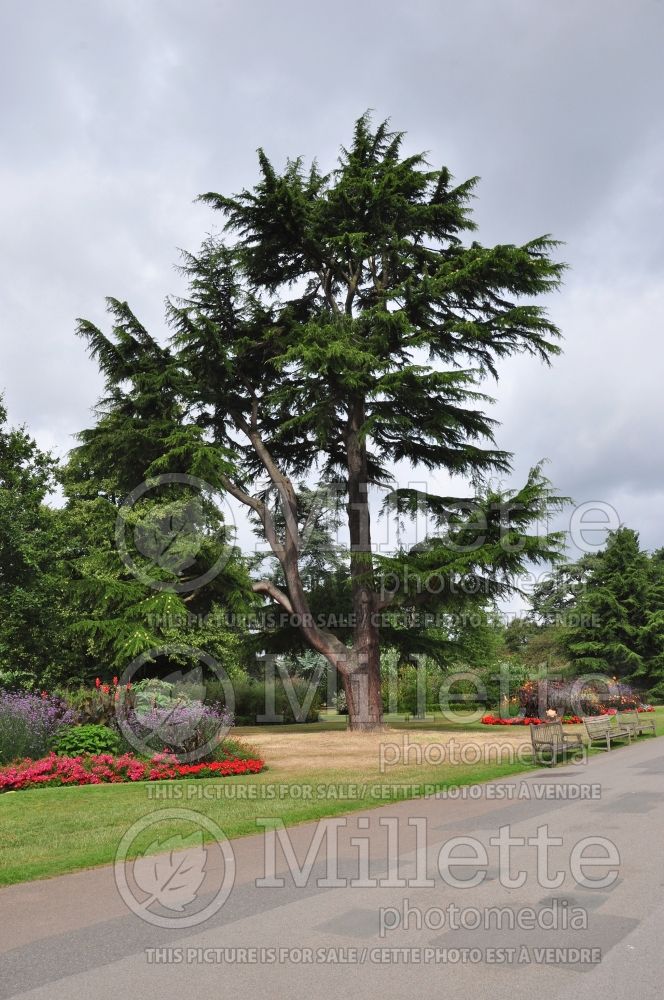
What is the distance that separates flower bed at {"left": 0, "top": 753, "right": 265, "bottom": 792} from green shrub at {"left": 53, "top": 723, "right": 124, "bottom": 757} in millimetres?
404

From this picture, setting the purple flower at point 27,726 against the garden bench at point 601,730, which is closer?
the purple flower at point 27,726

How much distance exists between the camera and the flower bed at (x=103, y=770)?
39.4 ft

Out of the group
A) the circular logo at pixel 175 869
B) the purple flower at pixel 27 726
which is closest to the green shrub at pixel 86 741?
the purple flower at pixel 27 726

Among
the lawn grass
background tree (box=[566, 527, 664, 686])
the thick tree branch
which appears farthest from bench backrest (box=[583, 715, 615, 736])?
background tree (box=[566, 527, 664, 686])

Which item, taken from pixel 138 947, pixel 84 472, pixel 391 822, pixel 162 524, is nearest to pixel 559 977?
pixel 138 947

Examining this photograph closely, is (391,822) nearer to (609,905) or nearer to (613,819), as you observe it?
(613,819)

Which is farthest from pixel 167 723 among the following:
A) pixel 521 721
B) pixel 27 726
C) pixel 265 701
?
pixel 265 701

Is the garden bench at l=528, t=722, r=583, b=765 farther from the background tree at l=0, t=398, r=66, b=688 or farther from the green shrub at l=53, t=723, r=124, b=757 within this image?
the background tree at l=0, t=398, r=66, b=688

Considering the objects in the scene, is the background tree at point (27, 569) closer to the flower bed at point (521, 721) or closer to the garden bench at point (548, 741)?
the garden bench at point (548, 741)

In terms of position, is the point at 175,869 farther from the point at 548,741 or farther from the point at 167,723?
the point at 548,741

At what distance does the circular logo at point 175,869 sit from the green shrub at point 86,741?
16.2ft

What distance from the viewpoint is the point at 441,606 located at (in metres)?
21.1

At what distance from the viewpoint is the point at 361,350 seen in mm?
20594

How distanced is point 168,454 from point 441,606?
A: 833 cm
